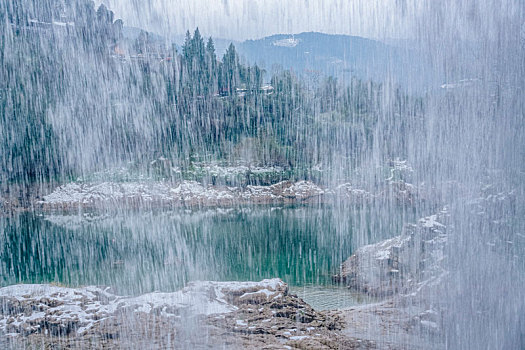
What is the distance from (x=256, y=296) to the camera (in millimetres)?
4406

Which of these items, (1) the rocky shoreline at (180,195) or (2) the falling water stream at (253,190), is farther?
(1) the rocky shoreline at (180,195)

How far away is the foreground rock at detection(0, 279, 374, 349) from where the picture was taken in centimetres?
388

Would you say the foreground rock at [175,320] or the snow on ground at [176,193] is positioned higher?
the foreground rock at [175,320]

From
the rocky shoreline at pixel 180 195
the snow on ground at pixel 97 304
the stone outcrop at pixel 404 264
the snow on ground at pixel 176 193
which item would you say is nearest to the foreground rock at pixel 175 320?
the snow on ground at pixel 97 304

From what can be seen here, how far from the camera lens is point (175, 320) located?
4156 mm

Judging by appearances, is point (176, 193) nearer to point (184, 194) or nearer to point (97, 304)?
point (184, 194)

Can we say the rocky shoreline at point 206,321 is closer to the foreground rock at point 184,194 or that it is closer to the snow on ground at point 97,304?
the snow on ground at point 97,304

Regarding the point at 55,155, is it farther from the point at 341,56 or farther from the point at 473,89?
the point at 473,89

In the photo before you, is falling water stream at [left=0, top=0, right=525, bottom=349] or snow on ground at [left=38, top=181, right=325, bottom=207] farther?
snow on ground at [left=38, top=181, right=325, bottom=207]

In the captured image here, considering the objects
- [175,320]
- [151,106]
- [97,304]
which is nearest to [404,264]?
[175,320]

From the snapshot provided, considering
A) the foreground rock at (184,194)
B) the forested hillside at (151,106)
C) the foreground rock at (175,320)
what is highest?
the forested hillside at (151,106)

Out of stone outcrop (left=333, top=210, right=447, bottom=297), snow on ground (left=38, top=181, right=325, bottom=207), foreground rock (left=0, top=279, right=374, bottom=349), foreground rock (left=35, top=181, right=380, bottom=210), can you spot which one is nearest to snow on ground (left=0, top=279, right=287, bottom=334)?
foreground rock (left=0, top=279, right=374, bottom=349)

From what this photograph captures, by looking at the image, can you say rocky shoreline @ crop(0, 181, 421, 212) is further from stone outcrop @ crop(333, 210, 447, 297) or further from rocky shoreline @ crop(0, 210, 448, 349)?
rocky shoreline @ crop(0, 210, 448, 349)

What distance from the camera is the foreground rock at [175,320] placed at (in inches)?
153
